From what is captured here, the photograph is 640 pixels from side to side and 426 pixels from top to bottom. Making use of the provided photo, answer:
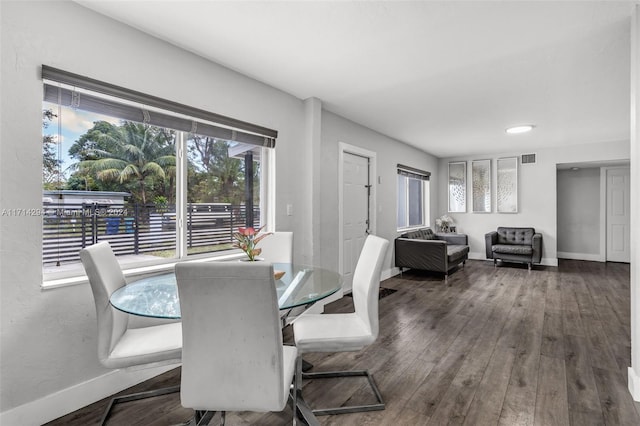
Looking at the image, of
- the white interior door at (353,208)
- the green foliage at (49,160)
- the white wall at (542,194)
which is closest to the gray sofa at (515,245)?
the white wall at (542,194)

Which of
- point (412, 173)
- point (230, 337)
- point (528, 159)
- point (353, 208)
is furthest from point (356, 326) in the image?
point (528, 159)

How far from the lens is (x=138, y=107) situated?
221 cm

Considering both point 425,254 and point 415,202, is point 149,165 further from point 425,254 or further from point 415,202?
point 415,202

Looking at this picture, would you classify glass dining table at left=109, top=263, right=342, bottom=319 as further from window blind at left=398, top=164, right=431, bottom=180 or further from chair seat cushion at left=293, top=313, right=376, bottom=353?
window blind at left=398, top=164, right=431, bottom=180

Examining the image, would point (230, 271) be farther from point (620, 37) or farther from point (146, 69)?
point (620, 37)

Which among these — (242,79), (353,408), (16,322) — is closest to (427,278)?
(353,408)

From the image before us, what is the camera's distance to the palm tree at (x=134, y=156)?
2.13 m

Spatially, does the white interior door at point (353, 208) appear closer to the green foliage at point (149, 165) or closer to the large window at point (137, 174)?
the large window at point (137, 174)

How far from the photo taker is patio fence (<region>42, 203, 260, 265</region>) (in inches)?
75.7

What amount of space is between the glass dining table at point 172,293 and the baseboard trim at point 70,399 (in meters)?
0.38

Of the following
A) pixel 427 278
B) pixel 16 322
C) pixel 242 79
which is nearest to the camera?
pixel 16 322

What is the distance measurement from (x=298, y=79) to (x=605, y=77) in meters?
2.96

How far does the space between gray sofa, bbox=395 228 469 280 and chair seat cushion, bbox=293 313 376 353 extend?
3599mm

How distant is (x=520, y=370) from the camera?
230 cm
